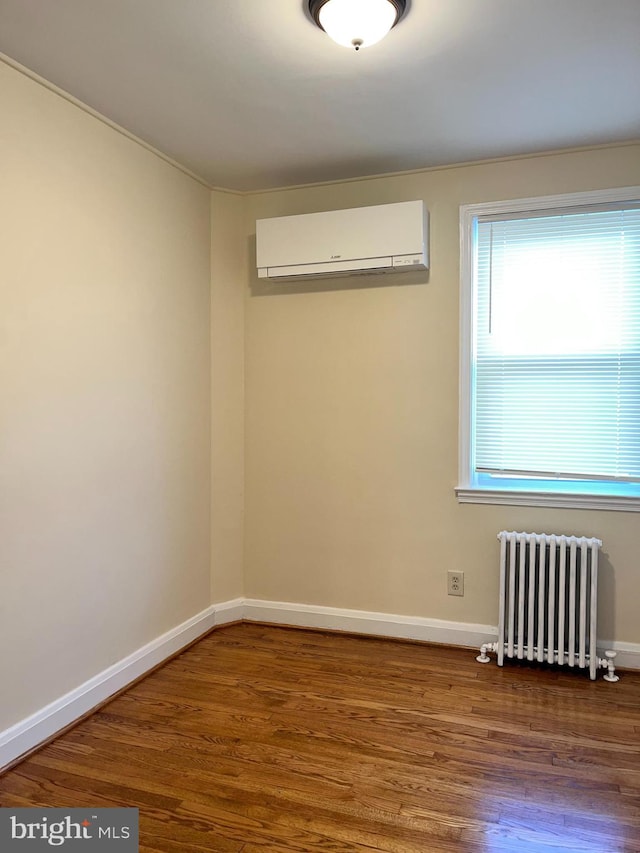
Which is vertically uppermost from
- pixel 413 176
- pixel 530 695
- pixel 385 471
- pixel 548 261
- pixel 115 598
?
pixel 413 176

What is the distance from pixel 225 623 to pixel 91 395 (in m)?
1.68

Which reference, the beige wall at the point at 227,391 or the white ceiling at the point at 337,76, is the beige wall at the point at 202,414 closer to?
the beige wall at the point at 227,391

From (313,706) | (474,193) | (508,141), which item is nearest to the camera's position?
(313,706)

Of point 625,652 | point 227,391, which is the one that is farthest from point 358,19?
point 625,652

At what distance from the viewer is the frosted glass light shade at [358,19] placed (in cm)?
192

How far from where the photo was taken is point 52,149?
2.45m

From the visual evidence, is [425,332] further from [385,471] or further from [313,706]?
[313,706]

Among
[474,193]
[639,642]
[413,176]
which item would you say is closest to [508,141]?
[474,193]

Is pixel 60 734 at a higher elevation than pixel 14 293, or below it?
below

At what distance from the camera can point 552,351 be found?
3.18 metres

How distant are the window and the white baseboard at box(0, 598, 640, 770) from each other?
2.35ft

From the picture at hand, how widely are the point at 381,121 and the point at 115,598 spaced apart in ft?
7.97

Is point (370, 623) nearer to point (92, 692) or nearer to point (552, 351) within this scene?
point (92, 692)

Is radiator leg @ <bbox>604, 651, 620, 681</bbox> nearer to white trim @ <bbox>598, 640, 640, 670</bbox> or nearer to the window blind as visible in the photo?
white trim @ <bbox>598, 640, 640, 670</bbox>
